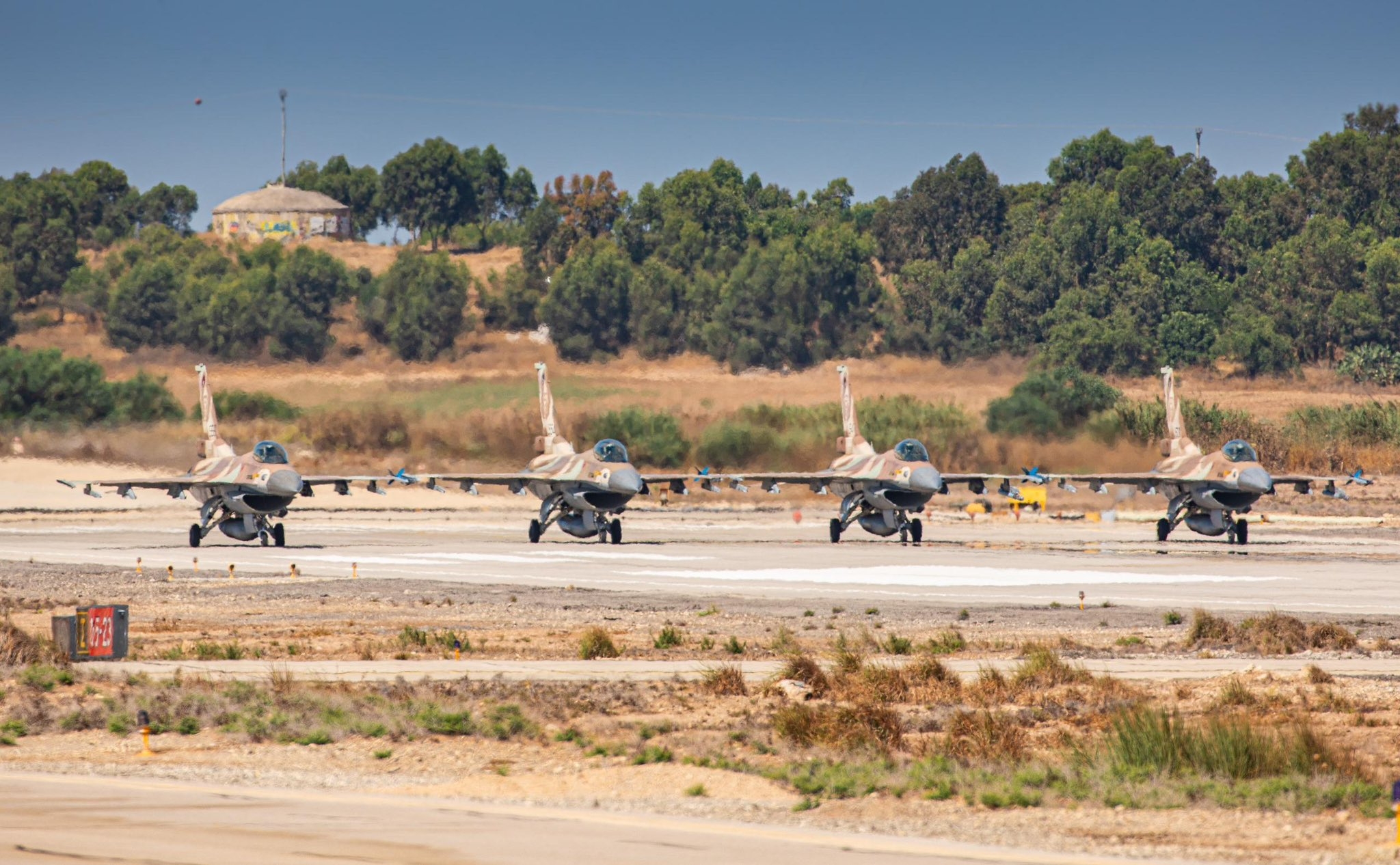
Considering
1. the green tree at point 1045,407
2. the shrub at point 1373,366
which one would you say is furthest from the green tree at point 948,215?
the green tree at point 1045,407

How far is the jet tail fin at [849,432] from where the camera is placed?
5789 centimetres

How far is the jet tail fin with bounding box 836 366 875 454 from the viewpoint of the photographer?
5789 centimetres

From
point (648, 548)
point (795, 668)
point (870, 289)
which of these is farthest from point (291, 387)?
point (795, 668)

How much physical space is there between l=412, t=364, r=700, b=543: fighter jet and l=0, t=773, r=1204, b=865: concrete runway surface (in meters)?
36.6

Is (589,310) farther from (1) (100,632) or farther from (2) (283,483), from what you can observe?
(1) (100,632)

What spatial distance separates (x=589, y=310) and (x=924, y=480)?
6299 cm

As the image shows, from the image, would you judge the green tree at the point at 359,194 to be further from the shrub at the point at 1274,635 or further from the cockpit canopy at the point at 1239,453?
the shrub at the point at 1274,635

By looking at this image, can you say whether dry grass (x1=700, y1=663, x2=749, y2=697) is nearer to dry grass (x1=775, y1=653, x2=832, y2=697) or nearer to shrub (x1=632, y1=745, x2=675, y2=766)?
dry grass (x1=775, y1=653, x2=832, y2=697)

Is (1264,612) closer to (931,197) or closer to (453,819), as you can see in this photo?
(453,819)

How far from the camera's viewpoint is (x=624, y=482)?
172 ft

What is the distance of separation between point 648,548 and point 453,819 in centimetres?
3918

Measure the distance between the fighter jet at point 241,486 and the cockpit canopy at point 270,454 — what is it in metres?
0.02

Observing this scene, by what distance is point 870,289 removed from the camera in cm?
11900

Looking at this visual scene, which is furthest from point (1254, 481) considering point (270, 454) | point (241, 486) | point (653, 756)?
point (653, 756)
